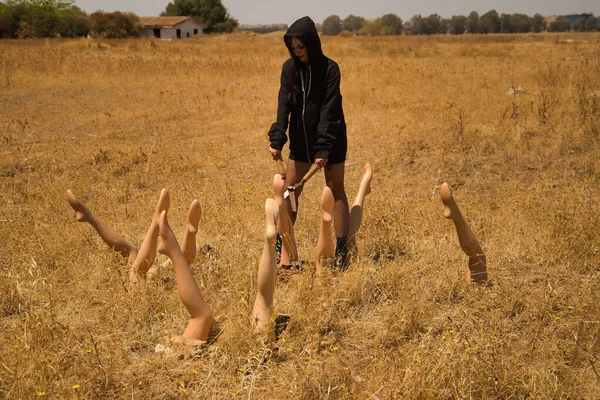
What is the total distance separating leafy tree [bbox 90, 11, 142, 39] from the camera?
41.7 meters

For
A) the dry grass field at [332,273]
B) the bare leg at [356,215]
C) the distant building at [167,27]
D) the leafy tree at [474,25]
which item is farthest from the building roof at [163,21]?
the leafy tree at [474,25]

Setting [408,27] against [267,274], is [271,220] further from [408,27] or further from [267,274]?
[408,27]

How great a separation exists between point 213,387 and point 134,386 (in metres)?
0.43

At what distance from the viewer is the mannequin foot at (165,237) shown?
2902 mm

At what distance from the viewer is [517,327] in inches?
123

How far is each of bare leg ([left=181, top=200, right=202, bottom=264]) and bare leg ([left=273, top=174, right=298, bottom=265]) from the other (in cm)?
52

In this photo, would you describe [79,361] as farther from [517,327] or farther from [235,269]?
[517,327]

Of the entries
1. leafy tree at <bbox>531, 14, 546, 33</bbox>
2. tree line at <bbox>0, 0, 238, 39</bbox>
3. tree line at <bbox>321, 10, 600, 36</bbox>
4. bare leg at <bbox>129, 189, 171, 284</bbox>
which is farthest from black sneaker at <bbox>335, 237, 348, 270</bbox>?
leafy tree at <bbox>531, 14, 546, 33</bbox>

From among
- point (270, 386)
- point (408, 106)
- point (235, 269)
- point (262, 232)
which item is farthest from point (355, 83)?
point (270, 386)

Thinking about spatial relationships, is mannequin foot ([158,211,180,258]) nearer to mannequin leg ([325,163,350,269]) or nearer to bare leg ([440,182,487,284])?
mannequin leg ([325,163,350,269])

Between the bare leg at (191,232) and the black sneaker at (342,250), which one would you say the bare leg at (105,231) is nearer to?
the bare leg at (191,232)

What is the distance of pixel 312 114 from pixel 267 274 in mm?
1233

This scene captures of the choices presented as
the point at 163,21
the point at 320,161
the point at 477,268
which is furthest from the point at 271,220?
Answer: the point at 163,21

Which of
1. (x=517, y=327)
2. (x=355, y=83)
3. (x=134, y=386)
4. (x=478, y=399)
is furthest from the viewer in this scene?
(x=355, y=83)
